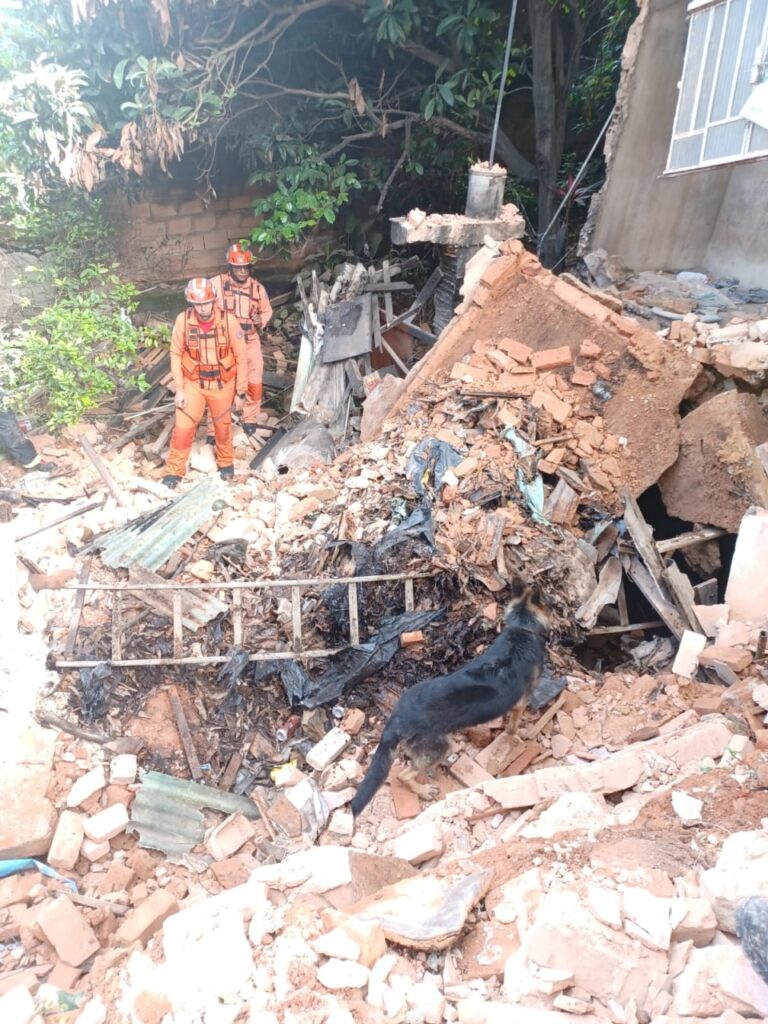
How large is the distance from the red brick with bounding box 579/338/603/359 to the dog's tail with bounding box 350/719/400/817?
405cm

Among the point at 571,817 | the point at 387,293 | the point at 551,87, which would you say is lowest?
the point at 571,817

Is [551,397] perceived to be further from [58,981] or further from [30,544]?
[58,981]

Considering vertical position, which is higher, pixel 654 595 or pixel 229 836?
pixel 654 595

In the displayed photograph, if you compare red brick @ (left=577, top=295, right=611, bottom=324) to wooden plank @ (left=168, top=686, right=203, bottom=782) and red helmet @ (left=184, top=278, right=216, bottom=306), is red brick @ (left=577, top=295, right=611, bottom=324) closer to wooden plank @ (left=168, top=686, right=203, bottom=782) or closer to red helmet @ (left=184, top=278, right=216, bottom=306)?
red helmet @ (left=184, top=278, right=216, bottom=306)

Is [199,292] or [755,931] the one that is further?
[199,292]

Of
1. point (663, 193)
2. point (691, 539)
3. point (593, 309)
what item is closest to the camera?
point (691, 539)

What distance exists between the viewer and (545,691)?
205 inches

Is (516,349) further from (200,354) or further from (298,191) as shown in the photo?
(298,191)

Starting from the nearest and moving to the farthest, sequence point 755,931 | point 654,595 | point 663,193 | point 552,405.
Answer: point 755,931
point 654,595
point 552,405
point 663,193

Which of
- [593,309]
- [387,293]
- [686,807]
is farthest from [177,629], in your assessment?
[387,293]

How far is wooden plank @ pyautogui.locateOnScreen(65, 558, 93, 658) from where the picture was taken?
5343mm

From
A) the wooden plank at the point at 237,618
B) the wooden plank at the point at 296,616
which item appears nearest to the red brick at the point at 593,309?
the wooden plank at the point at 296,616

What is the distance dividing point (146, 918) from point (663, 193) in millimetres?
8882

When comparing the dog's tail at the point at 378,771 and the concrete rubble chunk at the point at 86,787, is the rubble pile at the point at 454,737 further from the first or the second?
the dog's tail at the point at 378,771
